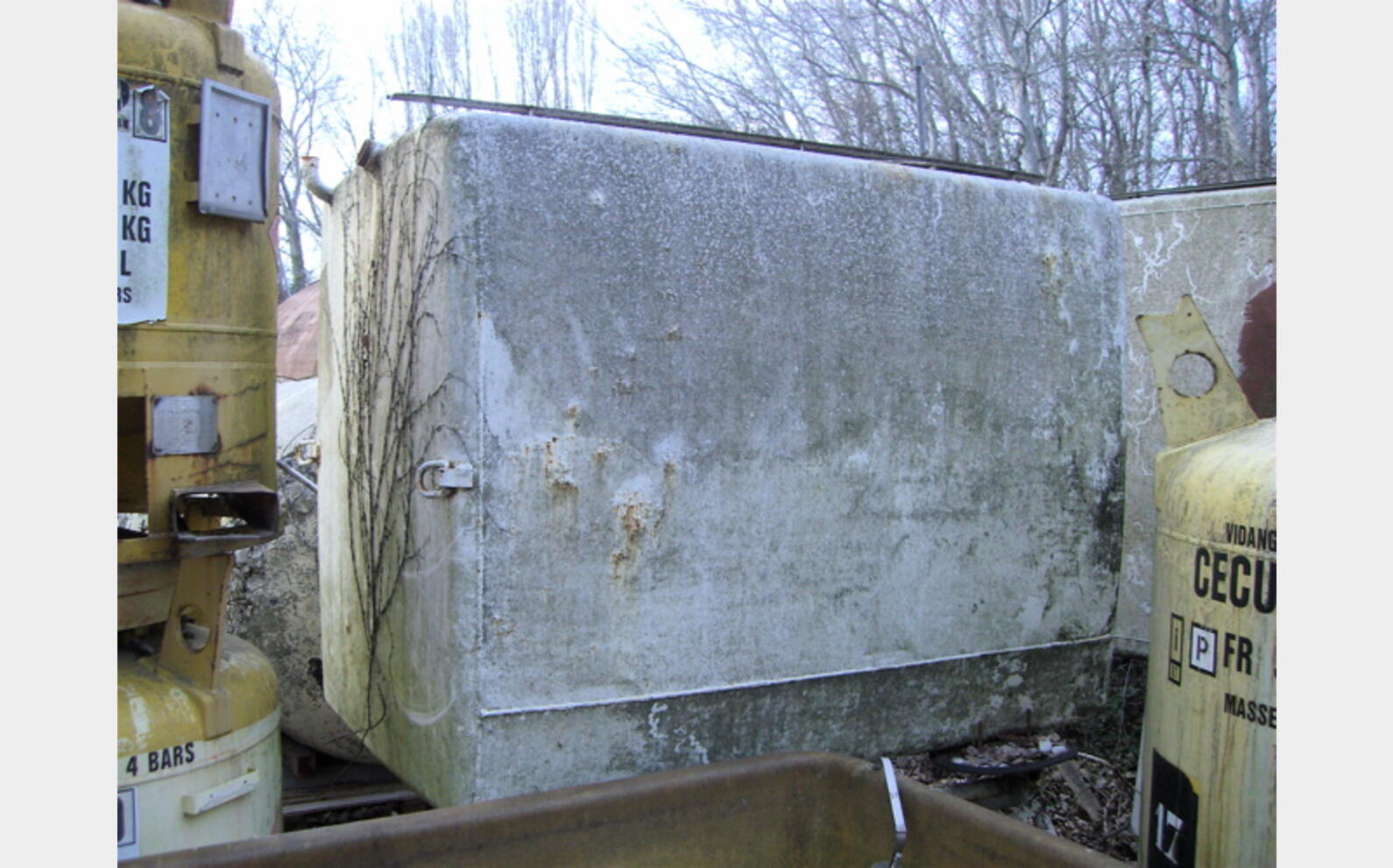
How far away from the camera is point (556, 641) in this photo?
3.28 meters

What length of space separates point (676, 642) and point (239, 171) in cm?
180

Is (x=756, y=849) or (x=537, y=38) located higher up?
(x=537, y=38)

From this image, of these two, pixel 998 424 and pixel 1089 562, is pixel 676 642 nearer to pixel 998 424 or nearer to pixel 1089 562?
pixel 998 424

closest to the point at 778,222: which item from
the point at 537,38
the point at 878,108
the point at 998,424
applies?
the point at 998,424

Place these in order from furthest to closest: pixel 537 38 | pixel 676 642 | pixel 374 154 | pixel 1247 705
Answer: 1. pixel 537 38
2. pixel 374 154
3. pixel 676 642
4. pixel 1247 705

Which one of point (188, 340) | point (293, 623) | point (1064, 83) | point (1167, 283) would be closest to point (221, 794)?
point (188, 340)

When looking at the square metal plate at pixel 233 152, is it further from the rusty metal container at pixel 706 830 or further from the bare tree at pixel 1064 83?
the bare tree at pixel 1064 83

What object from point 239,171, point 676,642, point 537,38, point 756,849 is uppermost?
point 537,38

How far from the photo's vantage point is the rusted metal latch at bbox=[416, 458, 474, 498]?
3146 millimetres

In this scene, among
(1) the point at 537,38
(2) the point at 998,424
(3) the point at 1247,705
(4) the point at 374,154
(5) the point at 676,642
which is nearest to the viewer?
(3) the point at 1247,705

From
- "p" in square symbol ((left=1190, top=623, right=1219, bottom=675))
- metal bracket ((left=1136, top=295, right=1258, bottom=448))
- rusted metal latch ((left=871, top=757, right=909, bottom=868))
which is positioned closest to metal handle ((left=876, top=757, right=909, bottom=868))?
rusted metal latch ((left=871, top=757, right=909, bottom=868))

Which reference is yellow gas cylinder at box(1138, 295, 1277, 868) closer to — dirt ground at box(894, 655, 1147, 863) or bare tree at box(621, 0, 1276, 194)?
dirt ground at box(894, 655, 1147, 863)

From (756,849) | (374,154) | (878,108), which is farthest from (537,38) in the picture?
(756,849)

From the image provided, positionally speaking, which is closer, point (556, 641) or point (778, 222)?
point (556, 641)
